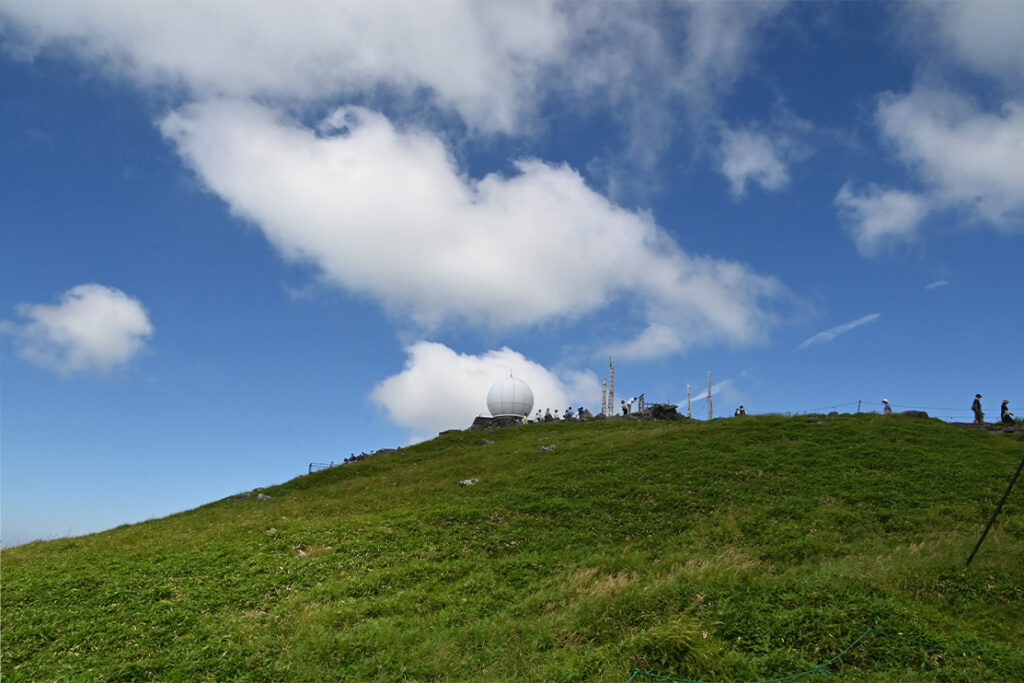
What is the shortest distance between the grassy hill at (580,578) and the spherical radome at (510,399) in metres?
32.3

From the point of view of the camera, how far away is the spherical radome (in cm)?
6894

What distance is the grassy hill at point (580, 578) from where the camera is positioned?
14.0 metres

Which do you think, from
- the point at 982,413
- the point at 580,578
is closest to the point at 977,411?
the point at 982,413

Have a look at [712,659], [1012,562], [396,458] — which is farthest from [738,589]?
[396,458]

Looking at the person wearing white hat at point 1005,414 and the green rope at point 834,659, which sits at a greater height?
the person wearing white hat at point 1005,414

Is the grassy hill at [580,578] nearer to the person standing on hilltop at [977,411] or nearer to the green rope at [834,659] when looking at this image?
the green rope at [834,659]

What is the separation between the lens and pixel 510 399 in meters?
69.1

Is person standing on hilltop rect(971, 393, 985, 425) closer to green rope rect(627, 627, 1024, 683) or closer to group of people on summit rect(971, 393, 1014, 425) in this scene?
group of people on summit rect(971, 393, 1014, 425)

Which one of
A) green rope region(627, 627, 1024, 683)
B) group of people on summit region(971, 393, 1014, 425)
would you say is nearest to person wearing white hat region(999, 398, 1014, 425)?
group of people on summit region(971, 393, 1014, 425)

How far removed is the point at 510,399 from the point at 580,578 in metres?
49.5

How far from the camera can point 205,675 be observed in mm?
14211

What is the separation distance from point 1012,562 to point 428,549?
68.2ft

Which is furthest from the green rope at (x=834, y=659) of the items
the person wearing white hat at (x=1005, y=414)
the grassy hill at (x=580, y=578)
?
the person wearing white hat at (x=1005, y=414)

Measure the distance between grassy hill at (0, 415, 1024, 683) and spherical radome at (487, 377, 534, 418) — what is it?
1273 inches
